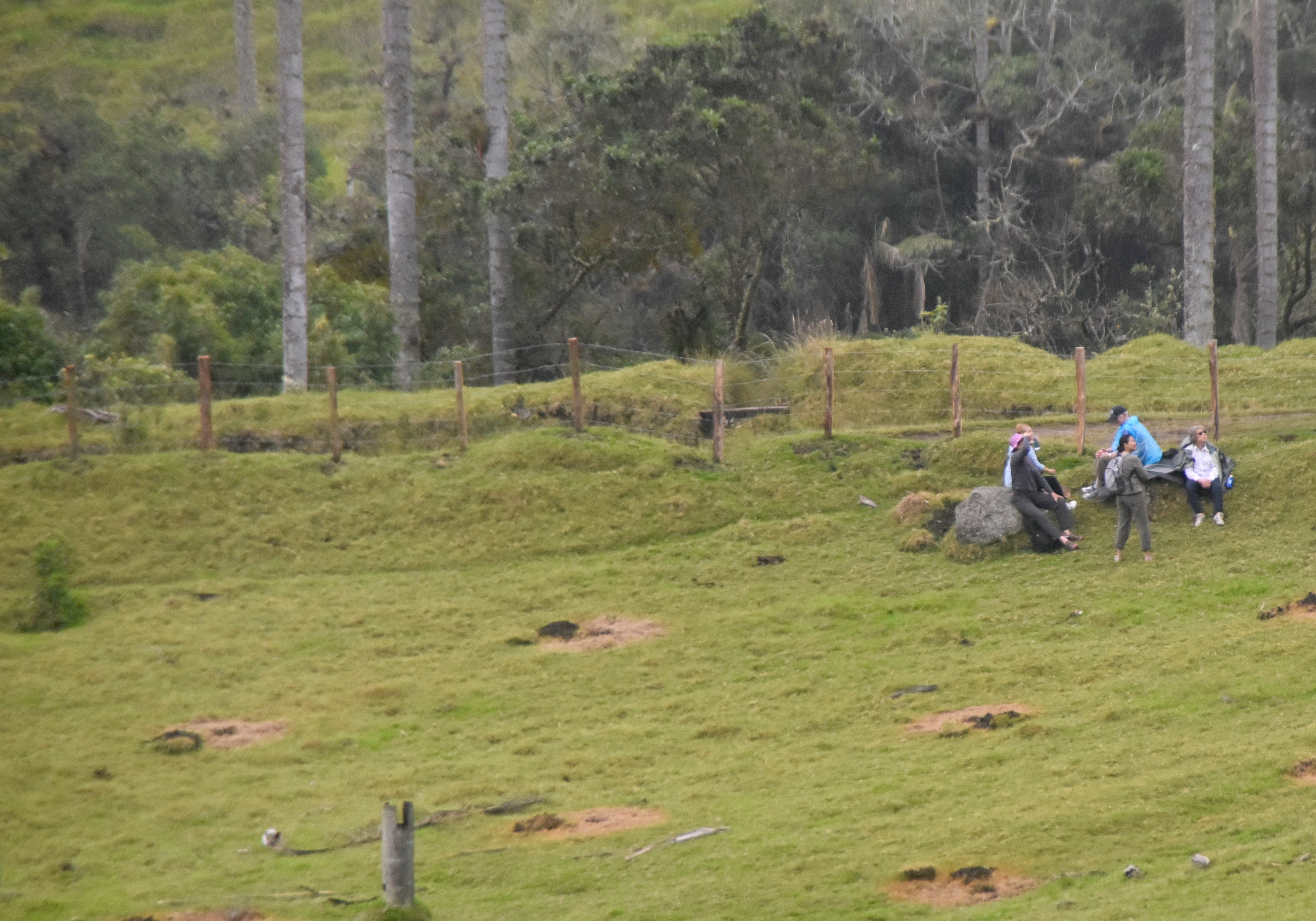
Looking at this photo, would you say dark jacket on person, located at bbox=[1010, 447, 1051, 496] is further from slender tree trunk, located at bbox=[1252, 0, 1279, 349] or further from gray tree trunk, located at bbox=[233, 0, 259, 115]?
gray tree trunk, located at bbox=[233, 0, 259, 115]

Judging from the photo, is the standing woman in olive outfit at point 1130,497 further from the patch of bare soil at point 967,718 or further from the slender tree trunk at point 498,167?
the slender tree trunk at point 498,167

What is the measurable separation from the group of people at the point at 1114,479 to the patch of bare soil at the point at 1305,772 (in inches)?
291

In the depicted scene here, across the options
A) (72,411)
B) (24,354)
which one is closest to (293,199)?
(24,354)

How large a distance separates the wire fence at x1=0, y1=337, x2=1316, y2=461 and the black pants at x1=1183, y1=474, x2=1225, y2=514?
10.8 ft

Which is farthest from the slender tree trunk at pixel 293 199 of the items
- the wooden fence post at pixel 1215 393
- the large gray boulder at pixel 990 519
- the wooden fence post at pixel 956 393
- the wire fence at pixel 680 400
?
the wooden fence post at pixel 1215 393

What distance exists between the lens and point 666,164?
1278 inches

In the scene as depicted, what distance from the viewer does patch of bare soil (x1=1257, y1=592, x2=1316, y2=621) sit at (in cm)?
1594

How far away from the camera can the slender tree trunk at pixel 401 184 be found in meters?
31.5

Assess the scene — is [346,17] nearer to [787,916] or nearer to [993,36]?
[993,36]

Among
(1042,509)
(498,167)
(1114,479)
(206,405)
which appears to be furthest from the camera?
(498,167)

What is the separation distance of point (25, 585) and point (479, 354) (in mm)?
17212

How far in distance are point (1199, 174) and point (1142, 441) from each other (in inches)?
528

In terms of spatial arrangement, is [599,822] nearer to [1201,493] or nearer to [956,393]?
[1201,493]

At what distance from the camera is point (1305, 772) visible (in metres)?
11.5
